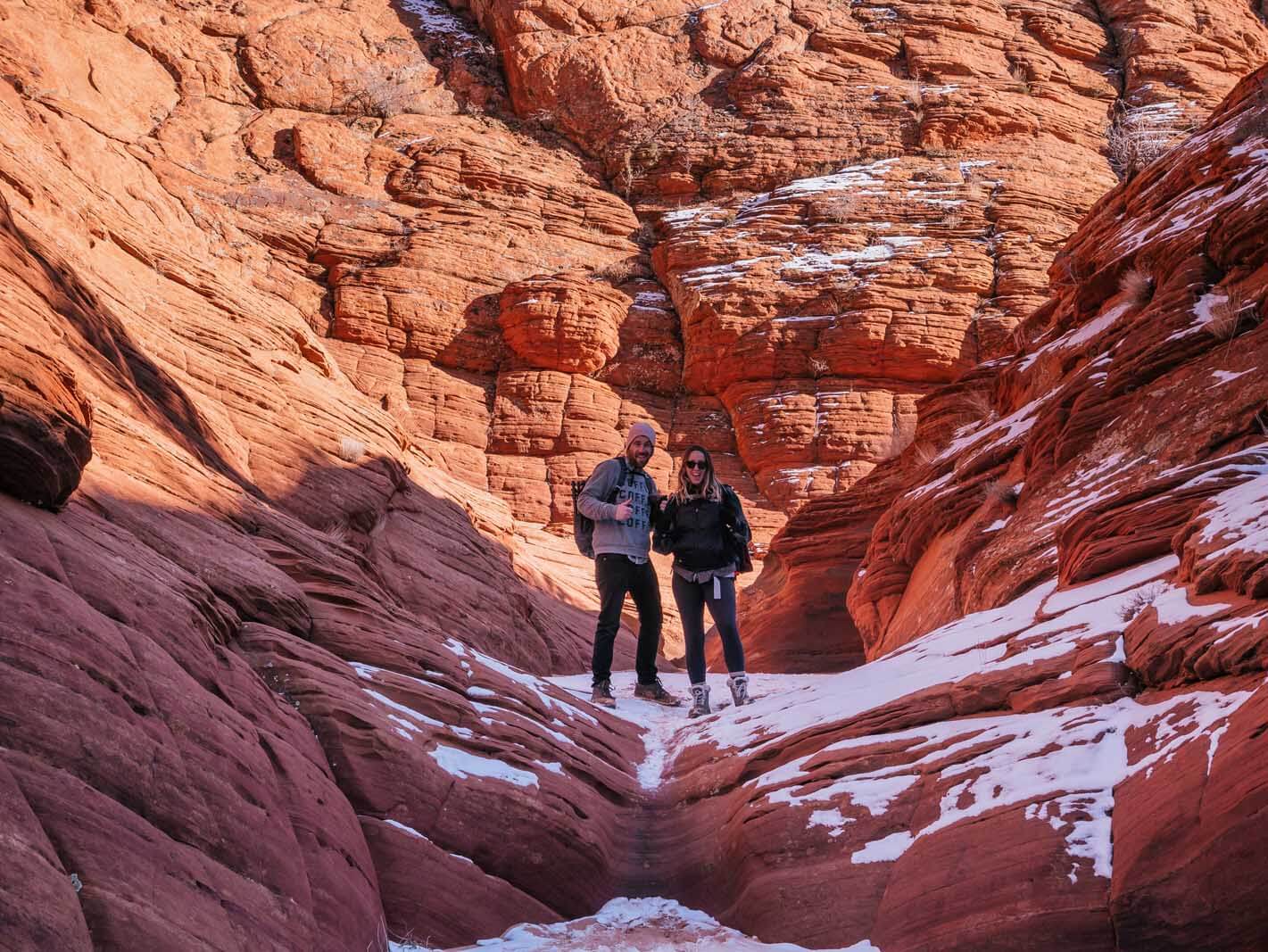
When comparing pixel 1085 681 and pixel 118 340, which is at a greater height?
pixel 118 340

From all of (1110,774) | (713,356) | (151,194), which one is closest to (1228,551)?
(1110,774)

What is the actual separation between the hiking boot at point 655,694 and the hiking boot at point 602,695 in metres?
0.67

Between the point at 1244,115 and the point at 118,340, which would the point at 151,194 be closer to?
the point at 118,340

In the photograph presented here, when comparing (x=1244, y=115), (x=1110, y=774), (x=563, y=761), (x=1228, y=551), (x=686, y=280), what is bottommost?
(x=1110, y=774)

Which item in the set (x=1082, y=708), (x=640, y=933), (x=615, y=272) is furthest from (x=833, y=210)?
(x=640, y=933)

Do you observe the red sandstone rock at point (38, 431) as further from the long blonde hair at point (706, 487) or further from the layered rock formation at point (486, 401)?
the long blonde hair at point (706, 487)

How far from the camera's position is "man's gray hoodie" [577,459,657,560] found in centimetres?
918

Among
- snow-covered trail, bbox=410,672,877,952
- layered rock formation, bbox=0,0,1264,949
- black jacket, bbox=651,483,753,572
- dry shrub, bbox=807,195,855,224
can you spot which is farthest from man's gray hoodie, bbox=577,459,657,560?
dry shrub, bbox=807,195,855,224

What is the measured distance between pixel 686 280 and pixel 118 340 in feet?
81.7

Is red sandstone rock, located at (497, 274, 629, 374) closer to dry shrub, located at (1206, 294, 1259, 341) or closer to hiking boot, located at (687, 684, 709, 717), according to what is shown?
hiking boot, located at (687, 684, 709, 717)

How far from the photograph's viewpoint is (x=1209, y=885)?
3537mm

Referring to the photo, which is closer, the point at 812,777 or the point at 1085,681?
the point at 1085,681

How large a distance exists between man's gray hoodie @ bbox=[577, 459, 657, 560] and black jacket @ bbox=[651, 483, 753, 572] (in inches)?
11.2

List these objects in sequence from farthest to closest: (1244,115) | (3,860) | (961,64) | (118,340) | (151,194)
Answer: (961,64), (151,194), (1244,115), (118,340), (3,860)
